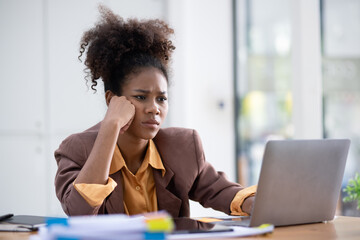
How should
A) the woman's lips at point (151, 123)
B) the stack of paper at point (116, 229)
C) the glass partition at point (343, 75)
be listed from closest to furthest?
the stack of paper at point (116, 229) → the woman's lips at point (151, 123) → the glass partition at point (343, 75)

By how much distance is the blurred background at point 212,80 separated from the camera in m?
3.49

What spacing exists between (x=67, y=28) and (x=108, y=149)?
2.57 metres

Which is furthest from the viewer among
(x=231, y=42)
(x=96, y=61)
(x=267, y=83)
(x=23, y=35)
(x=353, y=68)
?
(x=231, y=42)

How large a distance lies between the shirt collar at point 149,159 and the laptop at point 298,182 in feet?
1.54

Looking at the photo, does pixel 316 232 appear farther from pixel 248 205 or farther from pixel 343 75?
pixel 343 75

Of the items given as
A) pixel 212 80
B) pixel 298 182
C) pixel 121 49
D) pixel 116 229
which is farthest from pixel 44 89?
pixel 116 229

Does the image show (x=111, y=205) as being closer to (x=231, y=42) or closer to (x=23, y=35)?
(x=23, y=35)

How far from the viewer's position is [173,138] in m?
1.97

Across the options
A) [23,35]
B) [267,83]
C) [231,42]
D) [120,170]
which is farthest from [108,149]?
[231,42]

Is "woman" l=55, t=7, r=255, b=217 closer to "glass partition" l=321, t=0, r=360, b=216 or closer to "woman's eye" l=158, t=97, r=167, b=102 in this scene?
"woman's eye" l=158, t=97, r=167, b=102

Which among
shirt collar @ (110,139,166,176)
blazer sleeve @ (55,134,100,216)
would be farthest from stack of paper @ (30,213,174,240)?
shirt collar @ (110,139,166,176)

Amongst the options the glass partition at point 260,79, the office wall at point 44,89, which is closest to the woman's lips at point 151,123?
the office wall at point 44,89

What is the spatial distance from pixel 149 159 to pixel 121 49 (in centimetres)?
39

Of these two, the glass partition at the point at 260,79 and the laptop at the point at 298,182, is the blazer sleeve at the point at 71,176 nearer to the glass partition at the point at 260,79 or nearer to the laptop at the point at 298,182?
the laptop at the point at 298,182
